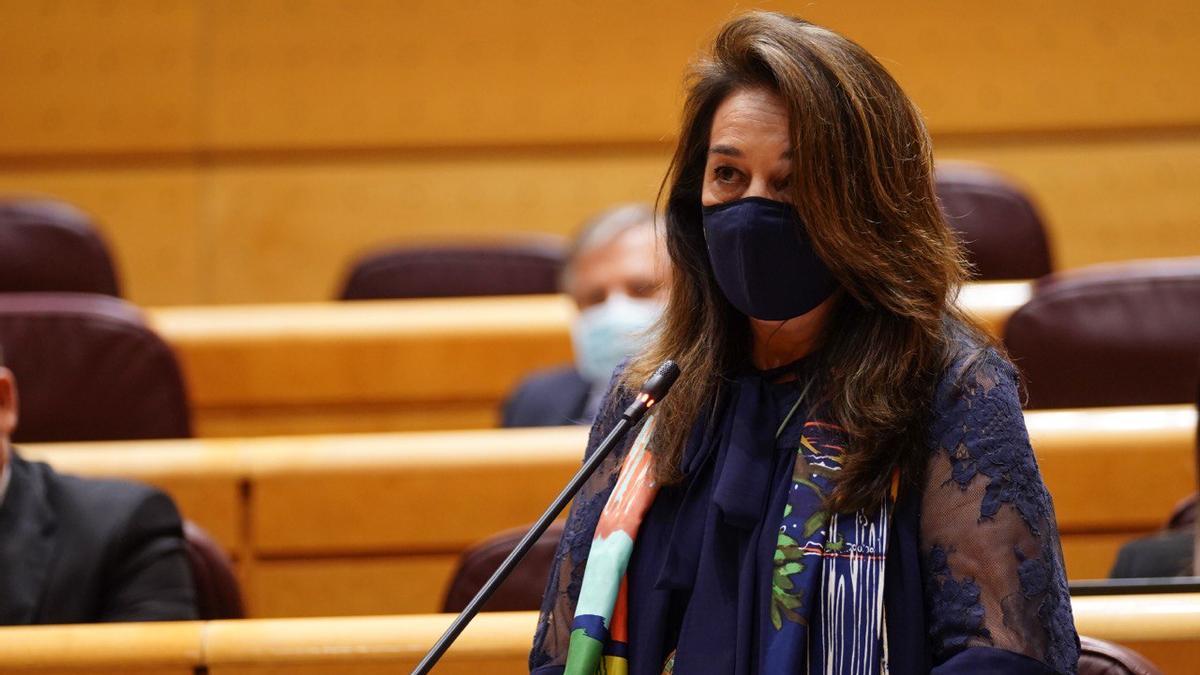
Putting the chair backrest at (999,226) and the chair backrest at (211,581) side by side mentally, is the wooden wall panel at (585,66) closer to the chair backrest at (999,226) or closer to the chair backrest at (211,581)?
the chair backrest at (999,226)

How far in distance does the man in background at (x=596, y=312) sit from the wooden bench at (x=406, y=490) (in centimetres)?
23

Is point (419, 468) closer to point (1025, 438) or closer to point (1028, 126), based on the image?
point (1025, 438)

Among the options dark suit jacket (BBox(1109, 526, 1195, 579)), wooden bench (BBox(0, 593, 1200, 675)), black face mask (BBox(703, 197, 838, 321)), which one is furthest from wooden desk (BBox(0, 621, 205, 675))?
dark suit jacket (BBox(1109, 526, 1195, 579))

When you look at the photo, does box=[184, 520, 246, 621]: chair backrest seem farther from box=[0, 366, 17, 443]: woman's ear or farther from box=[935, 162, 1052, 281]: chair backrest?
box=[935, 162, 1052, 281]: chair backrest

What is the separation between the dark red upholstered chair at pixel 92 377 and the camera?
1336 millimetres

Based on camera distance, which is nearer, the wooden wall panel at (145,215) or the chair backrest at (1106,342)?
the chair backrest at (1106,342)

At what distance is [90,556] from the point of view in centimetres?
101

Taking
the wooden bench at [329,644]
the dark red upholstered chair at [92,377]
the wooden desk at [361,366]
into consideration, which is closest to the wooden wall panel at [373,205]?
Result: the wooden desk at [361,366]

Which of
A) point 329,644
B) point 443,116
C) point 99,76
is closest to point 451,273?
point 443,116

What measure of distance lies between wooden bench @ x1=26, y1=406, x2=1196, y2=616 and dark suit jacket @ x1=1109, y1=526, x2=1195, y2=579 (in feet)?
0.33

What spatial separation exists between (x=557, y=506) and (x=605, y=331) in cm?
88

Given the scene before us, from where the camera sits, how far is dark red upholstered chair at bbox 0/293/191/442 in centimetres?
134

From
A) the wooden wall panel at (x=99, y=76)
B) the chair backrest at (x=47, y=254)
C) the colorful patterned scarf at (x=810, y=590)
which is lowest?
the colorful patterned scarf at (x=810, y=590)

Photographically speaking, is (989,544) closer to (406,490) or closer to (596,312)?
(406,490)
